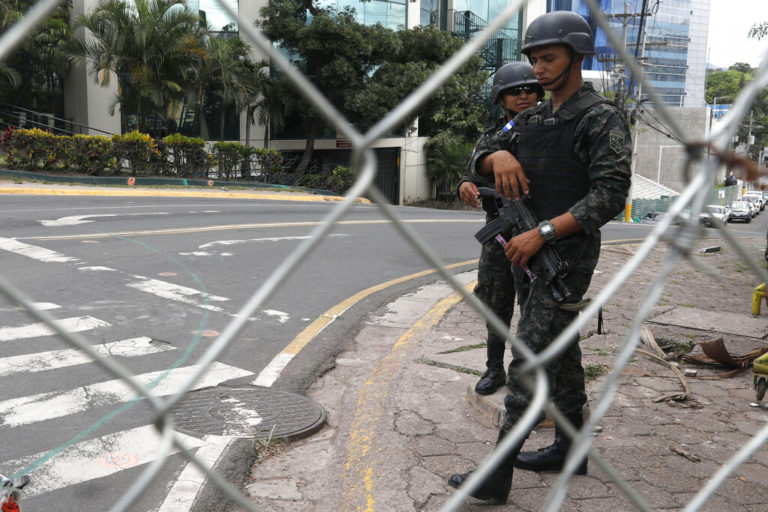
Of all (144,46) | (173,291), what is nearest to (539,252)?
(173,291)

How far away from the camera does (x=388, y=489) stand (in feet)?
9.54

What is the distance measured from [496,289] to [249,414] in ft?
4.95

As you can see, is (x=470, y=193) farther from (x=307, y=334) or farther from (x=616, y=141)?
(x=307, y=334)

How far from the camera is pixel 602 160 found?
2635 mm

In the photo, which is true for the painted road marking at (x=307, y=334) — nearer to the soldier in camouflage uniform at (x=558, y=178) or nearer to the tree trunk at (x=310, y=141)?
the soldier in camouflage uniform at (x=558, y=178)

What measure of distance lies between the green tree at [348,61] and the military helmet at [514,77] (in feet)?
59.9

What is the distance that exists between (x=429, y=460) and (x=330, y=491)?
450 millimetres

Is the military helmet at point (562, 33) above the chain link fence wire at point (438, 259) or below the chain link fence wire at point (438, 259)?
above

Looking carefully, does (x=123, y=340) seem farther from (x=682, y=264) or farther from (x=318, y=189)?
(x=318, y=189)

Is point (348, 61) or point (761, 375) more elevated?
point (348, 61)

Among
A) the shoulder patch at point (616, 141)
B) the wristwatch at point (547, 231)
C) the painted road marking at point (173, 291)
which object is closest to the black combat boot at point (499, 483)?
the wristwatch at point (547, 231)

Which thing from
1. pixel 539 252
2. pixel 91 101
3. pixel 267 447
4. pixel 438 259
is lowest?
pixel 267 447

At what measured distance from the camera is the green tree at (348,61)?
21844 millimetres

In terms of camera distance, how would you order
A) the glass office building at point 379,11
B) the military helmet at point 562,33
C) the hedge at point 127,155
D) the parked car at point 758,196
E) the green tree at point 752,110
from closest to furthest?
1. the green tree at point 752,110
2. the military helmet at point 562,33
3. the hedge at point 127,155
4. the glass office building at point 379,11
5. the parked car at point 758,196
